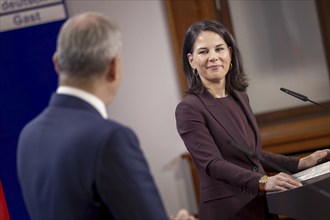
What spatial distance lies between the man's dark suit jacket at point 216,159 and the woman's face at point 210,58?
5.1 inches

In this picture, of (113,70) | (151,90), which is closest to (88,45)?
(113,70)

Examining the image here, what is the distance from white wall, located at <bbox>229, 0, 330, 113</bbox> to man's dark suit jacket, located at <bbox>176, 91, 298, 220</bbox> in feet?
6.89

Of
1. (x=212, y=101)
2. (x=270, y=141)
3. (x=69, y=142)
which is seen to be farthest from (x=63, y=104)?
(x=270, y=141)

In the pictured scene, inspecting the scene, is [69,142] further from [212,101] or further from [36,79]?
[36,79]

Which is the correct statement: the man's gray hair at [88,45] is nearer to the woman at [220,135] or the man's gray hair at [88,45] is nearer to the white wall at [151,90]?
the woman at [220,135]

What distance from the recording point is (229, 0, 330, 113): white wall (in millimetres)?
3990

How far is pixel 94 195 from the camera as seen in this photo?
3.93 feet

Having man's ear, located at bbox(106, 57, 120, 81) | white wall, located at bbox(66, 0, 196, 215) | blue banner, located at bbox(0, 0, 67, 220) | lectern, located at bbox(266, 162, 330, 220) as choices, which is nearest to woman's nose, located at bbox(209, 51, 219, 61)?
lectern, located at bbox(266, 162, 330, 220)

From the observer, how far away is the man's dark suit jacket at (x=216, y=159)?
1919mm

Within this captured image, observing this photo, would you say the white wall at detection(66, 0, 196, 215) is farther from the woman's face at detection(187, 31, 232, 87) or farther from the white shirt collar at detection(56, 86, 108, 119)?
the white shirt collar at detection(56, 86, 108, 119)

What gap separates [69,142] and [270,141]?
109 inches

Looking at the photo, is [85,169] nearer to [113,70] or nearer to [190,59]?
[113,70]

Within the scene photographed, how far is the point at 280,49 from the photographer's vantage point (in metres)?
4.04

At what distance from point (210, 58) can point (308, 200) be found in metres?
0.71
